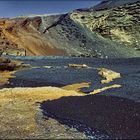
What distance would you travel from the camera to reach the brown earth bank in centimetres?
1723

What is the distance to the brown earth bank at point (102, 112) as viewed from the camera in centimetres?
1723

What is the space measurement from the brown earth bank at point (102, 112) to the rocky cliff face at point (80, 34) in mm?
38469

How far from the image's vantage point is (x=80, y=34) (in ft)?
221

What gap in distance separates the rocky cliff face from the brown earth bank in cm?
3847

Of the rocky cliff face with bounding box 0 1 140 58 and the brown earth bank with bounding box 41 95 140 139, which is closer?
the brown earth bank with bounding box 41 95 140 139

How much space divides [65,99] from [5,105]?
3380mm

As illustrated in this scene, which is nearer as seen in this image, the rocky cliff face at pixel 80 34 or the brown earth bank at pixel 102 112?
the brown earth bank at pixel 102 112

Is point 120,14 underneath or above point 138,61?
above

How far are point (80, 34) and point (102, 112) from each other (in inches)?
1898

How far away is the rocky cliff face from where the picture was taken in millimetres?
62938

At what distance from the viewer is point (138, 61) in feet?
159

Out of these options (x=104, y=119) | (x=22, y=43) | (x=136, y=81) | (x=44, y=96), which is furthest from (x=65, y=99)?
(x=22, y=43)

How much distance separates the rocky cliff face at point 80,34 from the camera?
62.9m

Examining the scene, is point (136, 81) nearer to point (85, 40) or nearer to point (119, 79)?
point (119, 79)
